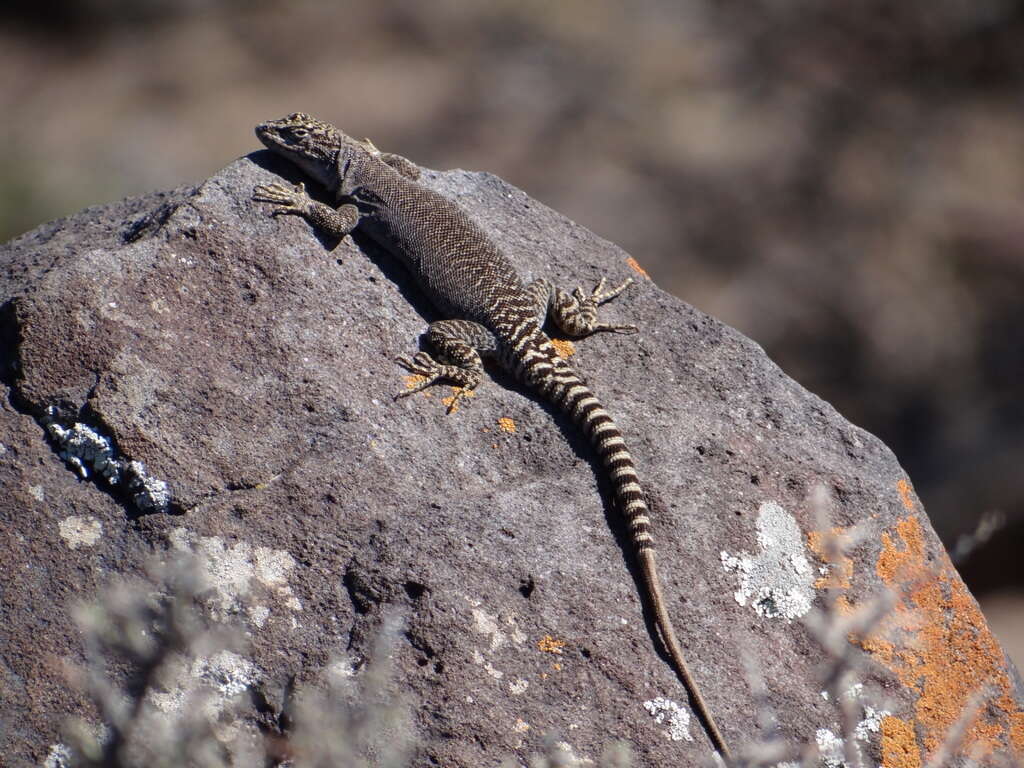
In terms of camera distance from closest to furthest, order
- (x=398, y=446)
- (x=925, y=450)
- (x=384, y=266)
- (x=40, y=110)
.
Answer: (x=398, y=446), (x=384, y=266), (x=925, y=450), (x=40, y=110)

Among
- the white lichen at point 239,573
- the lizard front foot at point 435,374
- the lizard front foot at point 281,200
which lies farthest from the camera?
the lizard front foot at point 281,200

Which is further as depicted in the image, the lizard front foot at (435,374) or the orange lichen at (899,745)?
the lizard front foot at (435,374)

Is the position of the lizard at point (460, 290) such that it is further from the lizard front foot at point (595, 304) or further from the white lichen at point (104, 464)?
the white lichen at point (104, 464)

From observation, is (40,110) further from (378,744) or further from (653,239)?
(378,744)

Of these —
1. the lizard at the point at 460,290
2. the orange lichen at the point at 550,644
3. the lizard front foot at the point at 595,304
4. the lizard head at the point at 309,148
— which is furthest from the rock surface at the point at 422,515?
the lizard head at the point at 309,148

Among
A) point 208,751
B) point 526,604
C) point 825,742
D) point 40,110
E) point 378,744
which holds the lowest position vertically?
point 208,751

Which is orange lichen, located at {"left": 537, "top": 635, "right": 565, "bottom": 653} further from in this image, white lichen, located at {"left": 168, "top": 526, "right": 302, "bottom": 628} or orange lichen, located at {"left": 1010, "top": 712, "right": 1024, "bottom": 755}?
orange lichen, located at {"left": 1010, "top": 712, "right": 1024, "bottom": 755}

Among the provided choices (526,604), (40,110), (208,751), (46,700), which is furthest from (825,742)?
(40,110)
